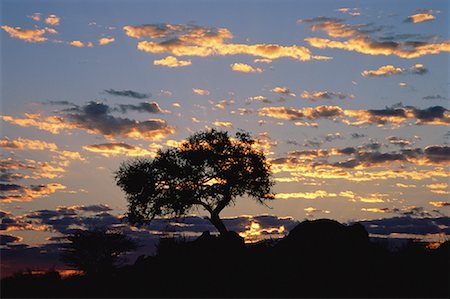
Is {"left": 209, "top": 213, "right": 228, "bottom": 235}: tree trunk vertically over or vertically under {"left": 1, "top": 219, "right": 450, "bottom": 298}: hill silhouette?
over

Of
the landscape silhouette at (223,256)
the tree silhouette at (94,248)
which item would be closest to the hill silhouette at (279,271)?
the landscape silhouette at (223,256)

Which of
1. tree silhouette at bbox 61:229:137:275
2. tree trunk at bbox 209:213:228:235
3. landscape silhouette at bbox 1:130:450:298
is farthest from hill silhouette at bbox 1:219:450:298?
tree silhouette at bbox 61:229:137:275

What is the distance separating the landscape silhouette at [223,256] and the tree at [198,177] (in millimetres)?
100

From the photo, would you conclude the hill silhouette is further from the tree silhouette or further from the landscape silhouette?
the tree silhouette

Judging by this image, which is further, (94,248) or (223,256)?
(94,248)

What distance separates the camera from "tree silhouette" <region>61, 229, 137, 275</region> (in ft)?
226

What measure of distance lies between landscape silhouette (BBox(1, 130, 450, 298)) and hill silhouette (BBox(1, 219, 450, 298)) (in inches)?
2.8

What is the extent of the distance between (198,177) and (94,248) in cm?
1576

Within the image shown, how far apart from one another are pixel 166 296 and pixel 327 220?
1704 cm

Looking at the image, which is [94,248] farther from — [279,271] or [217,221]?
[279,271]

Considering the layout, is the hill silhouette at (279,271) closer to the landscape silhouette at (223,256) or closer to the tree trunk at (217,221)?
the landscape silhouette at (223,256)

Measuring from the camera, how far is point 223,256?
169 ft

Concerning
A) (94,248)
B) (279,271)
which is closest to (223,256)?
(279,271)

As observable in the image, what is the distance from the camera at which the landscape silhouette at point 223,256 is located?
134ft
